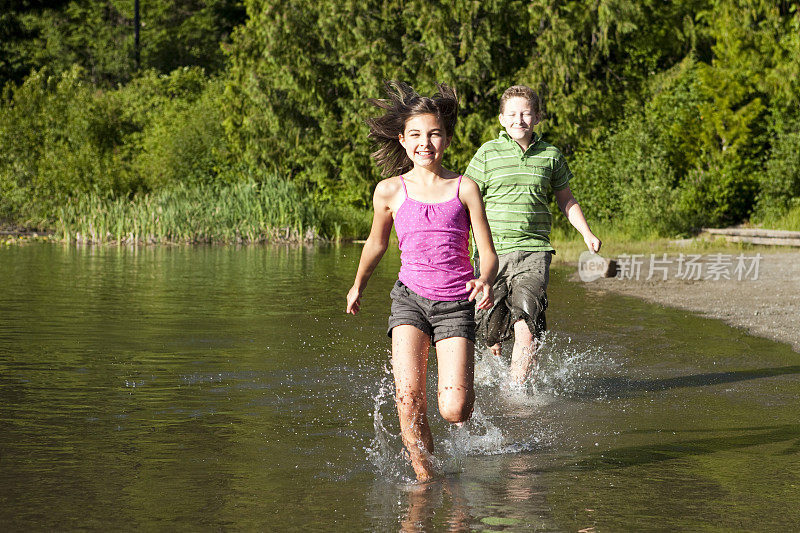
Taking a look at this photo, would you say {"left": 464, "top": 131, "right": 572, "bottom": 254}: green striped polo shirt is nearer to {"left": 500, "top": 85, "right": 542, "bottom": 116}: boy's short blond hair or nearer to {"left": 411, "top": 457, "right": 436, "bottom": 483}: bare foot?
{"left": 500, "top": 85, "right": 542, "bottom": 116}: boy's short blond hair

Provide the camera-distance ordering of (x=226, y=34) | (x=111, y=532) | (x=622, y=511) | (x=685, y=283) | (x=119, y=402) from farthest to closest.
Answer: (x=226, y=34), (x=685, y=283), (x=119, y=402), (x=622, y=511), (x=111, y=532)

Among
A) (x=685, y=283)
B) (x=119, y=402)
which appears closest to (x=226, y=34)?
(x=685, y=283)

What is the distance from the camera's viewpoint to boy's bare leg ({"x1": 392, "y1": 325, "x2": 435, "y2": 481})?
568 cm

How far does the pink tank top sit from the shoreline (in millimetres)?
5748

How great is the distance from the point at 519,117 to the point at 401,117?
2219mm

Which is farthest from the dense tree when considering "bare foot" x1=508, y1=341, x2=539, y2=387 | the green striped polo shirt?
"bare foot" x1=508, y1=341, x2=539, y2=387

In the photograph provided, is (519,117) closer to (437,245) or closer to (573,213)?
(573,213)

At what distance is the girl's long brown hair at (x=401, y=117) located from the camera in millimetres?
5770

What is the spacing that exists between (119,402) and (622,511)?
3.94 m

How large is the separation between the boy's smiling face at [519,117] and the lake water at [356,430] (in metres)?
1.82

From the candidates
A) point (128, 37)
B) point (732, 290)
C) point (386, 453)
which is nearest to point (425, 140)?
point (386, 453)

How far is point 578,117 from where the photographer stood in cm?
3081

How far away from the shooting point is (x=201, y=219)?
93.6 ft

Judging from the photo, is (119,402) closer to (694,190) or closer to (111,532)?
(111,532)
